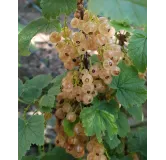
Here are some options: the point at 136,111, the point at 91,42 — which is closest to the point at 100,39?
the point at 91,42

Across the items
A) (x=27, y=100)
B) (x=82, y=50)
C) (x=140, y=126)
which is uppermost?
(x=82, y=50)

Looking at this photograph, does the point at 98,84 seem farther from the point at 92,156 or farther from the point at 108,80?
the point at 92,156

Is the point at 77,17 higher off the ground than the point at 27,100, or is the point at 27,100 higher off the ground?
the point at 77,17

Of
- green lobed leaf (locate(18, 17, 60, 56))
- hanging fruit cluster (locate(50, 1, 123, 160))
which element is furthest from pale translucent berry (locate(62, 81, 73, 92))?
green lobed leaf (locate(18, 17, 60, 56))

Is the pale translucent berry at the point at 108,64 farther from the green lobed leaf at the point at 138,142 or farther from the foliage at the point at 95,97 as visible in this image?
the green lobed leaf at the point at 138,142

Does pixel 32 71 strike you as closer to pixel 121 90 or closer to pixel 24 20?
pixel 24 20

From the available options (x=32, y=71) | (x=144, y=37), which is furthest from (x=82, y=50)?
(x=32, y=71)
